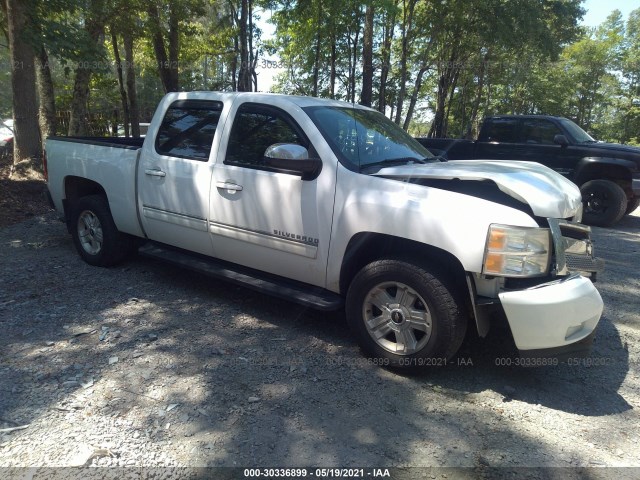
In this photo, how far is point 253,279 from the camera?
13.1 ft

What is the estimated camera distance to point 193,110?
454 cm

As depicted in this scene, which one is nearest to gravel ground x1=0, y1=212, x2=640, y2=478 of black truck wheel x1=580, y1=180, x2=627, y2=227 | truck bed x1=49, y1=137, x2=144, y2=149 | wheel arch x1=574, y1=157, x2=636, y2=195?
truck bed x1=49, y1=137, x2=144, y2=149

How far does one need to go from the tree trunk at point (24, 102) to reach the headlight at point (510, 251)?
9775 mm

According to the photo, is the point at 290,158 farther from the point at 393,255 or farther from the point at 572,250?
the point at 572,250

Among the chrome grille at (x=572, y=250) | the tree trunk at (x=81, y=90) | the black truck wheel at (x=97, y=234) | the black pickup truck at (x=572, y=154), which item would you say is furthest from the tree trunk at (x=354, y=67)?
the chrome grille at (x=572, y=250)

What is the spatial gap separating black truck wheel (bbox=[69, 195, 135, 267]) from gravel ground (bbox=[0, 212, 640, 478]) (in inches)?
30.7

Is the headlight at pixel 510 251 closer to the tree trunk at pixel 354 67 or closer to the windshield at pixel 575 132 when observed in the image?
the windshield at pixel 575 132

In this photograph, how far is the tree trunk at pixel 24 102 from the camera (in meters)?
9.08

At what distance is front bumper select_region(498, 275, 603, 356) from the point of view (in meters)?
2.78

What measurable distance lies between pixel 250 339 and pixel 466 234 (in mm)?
1906

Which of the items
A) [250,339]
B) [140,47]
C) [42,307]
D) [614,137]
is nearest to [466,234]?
[250,339]

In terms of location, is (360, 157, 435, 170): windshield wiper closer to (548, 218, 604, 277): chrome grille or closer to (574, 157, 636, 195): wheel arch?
(548, 218, 604, 277): chrome grille

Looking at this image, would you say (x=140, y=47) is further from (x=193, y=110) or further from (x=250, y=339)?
(x=250, y=339)

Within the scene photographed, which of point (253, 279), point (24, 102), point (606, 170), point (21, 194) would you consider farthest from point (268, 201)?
point (24, 102)
